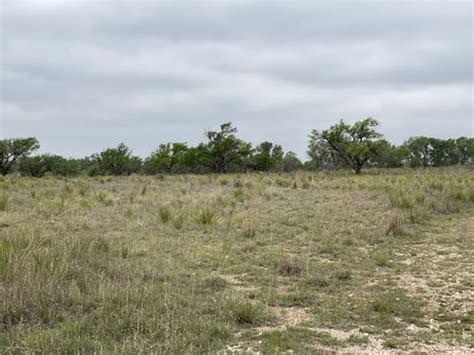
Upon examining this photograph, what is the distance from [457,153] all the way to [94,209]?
210ft

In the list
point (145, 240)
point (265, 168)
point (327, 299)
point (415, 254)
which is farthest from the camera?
point (265, 168)

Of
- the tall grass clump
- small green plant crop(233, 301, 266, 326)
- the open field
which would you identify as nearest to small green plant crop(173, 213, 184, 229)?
the open field

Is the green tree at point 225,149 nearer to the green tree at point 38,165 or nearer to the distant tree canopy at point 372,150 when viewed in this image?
the distant tree canopy at point 372,150

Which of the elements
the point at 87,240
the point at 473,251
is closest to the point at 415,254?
the point at 473,251

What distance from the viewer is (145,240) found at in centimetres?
946

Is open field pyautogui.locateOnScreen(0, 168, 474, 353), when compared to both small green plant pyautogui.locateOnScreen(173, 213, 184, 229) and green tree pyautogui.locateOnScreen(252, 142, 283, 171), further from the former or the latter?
green tree pyautogui.locateOnScreen(252, 142, 283, 171)

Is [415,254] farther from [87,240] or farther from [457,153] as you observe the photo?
[457,153]

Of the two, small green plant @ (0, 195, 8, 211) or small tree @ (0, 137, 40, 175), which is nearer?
small green plant @ (0, 195, 8, 211)

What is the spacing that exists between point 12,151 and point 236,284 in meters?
45.1

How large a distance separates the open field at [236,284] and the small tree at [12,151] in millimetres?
36976

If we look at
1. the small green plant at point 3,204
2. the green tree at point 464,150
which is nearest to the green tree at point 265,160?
the green tree at point 464,150

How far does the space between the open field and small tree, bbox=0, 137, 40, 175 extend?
3698cm

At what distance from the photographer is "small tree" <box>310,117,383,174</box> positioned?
145ft

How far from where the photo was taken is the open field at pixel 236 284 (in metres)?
4.54
